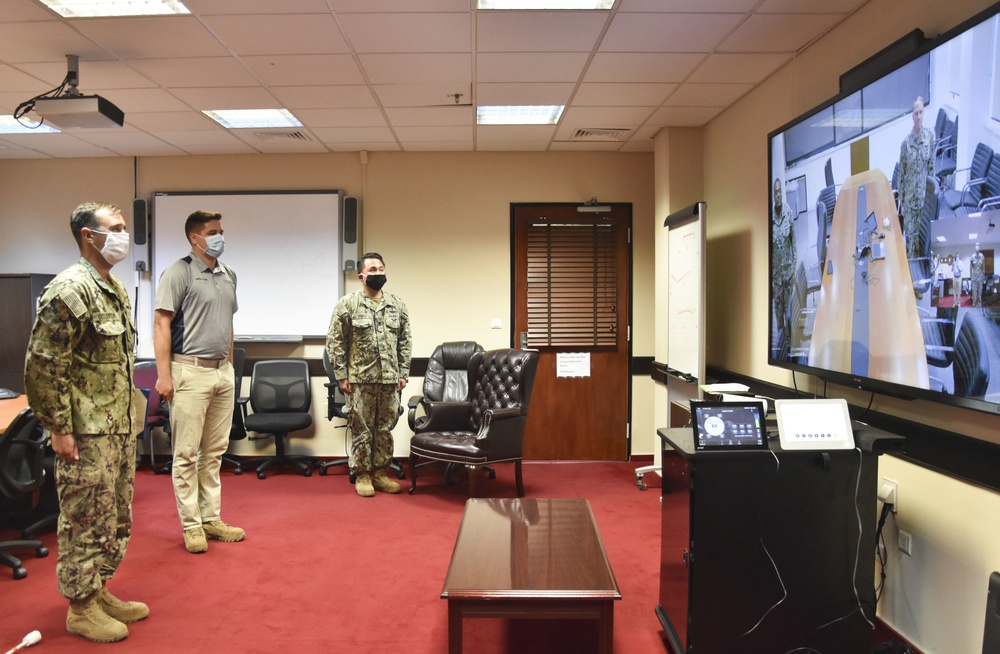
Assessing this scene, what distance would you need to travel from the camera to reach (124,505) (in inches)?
96.4

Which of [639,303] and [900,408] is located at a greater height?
[639,303]

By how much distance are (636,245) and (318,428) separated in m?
3.18

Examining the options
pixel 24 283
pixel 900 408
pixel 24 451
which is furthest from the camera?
pixel 24 283

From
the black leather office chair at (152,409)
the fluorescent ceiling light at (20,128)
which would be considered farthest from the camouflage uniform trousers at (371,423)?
the fluorescent ceiling light at (20,128)

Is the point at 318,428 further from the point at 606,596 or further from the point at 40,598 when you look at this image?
the point at 606,596

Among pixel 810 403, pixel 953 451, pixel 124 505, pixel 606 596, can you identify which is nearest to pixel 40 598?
pixel 124 505

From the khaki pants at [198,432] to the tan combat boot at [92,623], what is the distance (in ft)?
2.73

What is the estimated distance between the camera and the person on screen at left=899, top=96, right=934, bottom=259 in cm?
201

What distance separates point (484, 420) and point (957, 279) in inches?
110

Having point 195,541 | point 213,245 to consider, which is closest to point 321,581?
point 195,541

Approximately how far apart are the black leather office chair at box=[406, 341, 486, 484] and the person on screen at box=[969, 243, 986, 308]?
3455 millimetres

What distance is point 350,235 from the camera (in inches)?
206

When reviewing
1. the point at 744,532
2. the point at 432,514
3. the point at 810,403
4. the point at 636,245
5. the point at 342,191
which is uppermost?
the point at 342,191

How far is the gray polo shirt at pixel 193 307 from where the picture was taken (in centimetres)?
304
